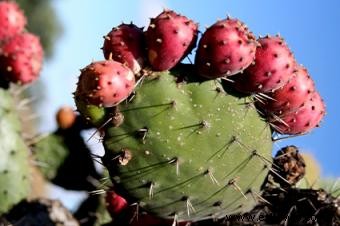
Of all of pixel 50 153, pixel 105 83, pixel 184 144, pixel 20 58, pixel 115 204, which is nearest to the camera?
pixel 105 83

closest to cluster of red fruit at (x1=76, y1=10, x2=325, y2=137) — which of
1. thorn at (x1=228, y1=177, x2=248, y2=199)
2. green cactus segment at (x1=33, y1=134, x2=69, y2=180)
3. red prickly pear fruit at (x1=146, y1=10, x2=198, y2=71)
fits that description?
red prickly pear fruit at (x1=146, y1=10, x2=198, y2=71)

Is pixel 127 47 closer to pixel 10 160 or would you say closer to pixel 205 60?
pixel 205 60

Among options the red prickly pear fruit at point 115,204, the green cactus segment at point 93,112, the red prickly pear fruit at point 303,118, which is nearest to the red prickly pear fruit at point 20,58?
the red prickly pear fruit at point 115,204

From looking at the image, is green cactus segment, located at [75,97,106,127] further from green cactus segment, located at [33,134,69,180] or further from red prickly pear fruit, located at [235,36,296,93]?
green cactus segment, located at [33,134,69,180]

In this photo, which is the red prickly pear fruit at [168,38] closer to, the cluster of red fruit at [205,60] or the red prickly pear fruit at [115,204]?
the cluster of red fruit at [205,60]

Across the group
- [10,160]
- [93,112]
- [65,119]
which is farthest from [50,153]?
[93,112]

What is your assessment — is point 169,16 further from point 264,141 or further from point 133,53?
point 264,141
